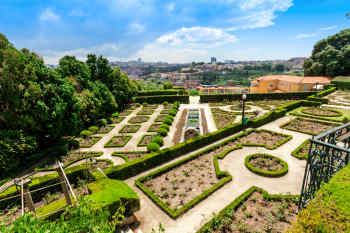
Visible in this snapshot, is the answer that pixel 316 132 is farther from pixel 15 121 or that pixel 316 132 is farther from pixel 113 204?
pixel 15 121

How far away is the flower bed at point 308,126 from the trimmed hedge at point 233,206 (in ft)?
37.3

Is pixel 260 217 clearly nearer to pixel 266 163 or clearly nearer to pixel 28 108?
pixel 266 163

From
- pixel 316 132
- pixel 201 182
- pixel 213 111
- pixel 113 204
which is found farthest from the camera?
pixel 213 111

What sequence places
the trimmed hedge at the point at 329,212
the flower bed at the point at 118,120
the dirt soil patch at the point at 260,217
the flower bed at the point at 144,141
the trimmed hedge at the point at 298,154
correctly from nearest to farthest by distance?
the trimmed hedge at the point at 329,212, the dirt soil patch at the point at 260,217, the trimmed hedge at the point at 298,154, the flower bed at the point at 144,141, the flower bed at the point at 118,120

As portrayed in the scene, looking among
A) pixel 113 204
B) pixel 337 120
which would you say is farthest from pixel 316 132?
pixel 113 204

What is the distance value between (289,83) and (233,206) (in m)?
47.6

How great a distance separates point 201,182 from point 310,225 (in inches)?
296

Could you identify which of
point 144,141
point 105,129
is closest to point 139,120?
point 105,129

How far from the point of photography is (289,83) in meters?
45.2

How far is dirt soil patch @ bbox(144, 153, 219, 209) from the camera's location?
9672 millimetres

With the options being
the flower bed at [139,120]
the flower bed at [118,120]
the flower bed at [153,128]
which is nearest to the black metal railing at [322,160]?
the flower bed at [153,128]

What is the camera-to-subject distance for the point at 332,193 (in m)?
4.05

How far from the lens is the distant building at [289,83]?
1599 inches

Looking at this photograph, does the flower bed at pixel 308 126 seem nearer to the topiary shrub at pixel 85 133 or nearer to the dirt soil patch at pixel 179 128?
the dirt soil patch at pixel 179 128
